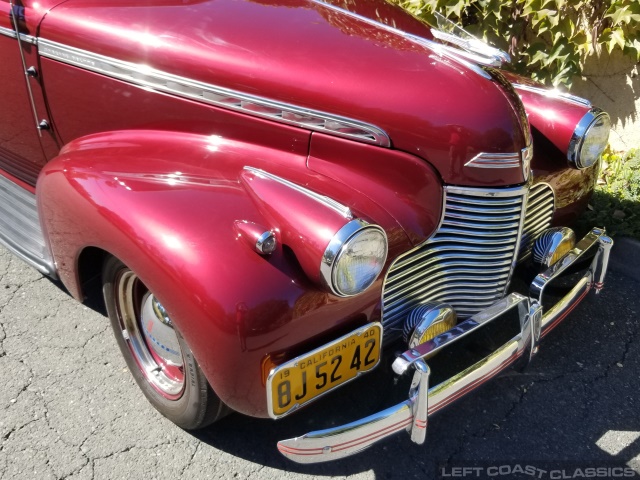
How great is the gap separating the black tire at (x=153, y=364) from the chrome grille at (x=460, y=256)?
618 mm

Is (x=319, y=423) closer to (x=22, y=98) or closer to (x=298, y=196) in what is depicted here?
(x=298, y=196)

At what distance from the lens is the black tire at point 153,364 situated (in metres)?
2.07

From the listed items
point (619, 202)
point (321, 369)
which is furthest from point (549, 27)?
point (321, 369)

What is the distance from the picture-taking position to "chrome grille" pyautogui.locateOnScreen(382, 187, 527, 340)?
6.79ft

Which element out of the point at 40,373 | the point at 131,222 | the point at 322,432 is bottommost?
the point at 40,373

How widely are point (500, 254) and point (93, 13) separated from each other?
179cm

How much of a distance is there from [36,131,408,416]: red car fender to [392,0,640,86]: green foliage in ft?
8.54

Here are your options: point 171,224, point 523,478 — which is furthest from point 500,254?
point 171,224

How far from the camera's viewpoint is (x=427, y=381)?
186cm

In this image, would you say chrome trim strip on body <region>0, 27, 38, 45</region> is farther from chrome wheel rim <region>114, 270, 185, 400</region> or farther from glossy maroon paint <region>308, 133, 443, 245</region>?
glossy maroon paint <region>308, 133, 443, 245</region>

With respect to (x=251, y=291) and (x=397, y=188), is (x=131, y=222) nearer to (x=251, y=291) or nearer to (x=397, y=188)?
(x=251, y=291)

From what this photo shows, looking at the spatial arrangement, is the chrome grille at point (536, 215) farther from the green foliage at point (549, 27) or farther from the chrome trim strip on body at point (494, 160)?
the green foliage at point (549, 27)

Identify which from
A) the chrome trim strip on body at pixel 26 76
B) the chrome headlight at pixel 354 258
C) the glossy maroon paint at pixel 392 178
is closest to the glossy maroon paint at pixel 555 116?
the glossy maroon paint at pixel 392 178

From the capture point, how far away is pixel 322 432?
1788 millimetres
